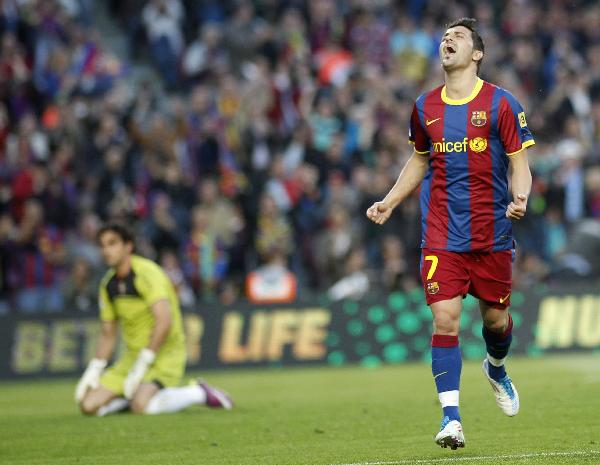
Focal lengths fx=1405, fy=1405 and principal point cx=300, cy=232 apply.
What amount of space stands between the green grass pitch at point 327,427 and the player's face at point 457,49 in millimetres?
2441

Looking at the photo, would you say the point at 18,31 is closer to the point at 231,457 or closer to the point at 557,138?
the point at 557,138

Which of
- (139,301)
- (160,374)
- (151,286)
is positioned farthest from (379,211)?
(160,374)

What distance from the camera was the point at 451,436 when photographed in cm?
832

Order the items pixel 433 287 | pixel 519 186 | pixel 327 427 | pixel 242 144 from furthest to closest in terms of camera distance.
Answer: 1. pixel 242 144
2. pixel 327 427
3. pixel 433 287
4. pixel 519 186

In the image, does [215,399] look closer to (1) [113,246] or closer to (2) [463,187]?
(1) [113,246]

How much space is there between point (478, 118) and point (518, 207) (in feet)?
2.42

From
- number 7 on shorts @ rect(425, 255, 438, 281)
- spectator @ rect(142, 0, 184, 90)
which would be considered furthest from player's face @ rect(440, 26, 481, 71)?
spectator @ rect(142, 0, 184, 90)

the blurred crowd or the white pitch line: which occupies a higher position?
the blurred crowd

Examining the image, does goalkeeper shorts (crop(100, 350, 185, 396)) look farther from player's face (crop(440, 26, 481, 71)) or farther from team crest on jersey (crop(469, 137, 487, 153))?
player's face (crop(440, 26, 481, 71))

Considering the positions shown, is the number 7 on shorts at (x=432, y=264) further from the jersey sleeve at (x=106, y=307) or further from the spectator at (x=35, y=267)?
the spectator at (x=35, y=267)

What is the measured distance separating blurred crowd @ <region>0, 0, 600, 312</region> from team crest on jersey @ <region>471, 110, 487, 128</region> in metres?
10.7

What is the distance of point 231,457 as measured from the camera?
915 centimetres

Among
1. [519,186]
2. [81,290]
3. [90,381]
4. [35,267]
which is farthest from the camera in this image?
[35,267]

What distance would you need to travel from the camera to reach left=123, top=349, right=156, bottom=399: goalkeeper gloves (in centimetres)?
1275
